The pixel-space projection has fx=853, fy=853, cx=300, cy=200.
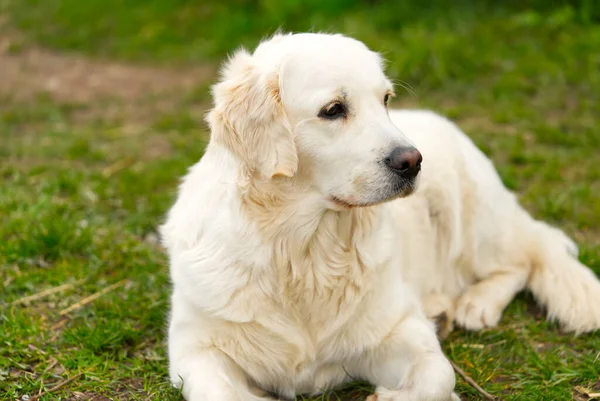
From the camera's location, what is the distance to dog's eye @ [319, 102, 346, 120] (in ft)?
9.70

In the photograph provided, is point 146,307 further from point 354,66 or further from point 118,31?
point 118,31

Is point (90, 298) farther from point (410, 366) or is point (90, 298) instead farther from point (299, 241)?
point (410, 366)

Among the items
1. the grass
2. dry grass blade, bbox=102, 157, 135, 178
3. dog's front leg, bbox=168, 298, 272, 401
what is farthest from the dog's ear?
dry grass blade, bbox=102, 157, 135, 178

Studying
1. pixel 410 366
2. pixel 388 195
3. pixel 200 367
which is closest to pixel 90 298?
pixel 200 367

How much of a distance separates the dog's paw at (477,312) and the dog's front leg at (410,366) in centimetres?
46

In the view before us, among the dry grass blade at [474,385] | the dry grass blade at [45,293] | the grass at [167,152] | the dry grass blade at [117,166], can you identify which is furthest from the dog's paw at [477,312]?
the dry grass blade at [117,166]

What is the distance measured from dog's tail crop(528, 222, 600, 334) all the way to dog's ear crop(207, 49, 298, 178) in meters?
1.63

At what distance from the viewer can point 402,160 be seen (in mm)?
2918

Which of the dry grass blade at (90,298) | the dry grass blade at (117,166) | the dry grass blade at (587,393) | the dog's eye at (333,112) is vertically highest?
the dog's eye at (333,112)

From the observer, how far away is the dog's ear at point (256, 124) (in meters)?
A: 2.97

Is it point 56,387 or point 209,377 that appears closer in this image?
point 209,377

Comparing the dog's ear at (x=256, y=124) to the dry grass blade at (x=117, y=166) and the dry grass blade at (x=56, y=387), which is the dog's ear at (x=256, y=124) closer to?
the dry grass blade at (x=56, y=387)

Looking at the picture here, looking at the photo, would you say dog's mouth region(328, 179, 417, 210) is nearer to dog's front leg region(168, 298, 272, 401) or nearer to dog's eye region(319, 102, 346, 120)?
dog's eye region(319, 102, 346, 120)

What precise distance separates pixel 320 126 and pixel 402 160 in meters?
0.31
